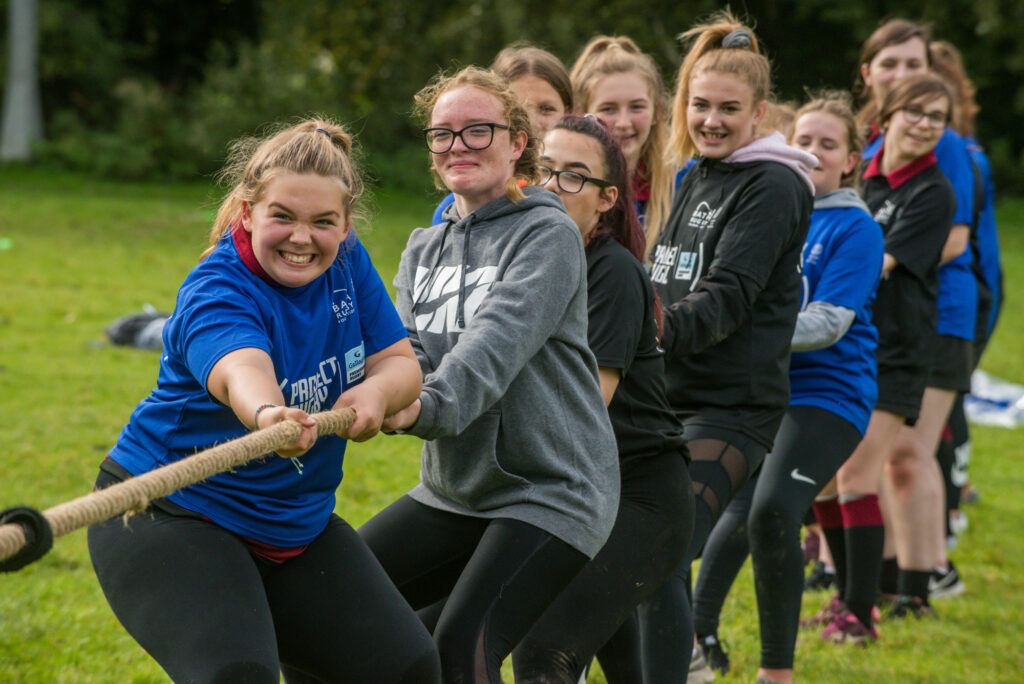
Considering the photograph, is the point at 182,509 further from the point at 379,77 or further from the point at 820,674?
the point at 379,77

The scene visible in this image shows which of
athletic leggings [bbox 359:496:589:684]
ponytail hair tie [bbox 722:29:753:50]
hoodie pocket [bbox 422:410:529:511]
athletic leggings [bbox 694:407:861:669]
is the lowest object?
athletic leggings [bbox 694:407:861:669]

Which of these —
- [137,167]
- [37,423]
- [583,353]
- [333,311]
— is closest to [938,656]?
[583,353]

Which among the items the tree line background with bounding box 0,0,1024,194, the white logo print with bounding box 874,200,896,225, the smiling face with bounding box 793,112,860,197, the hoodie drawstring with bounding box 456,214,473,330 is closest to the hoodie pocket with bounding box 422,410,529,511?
the hoodie drawstring with bounding box 456,214,473,330

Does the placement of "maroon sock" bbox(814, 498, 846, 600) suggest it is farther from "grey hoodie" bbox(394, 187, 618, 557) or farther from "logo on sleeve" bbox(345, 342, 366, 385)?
"logo on sleeve" bbox(345, 342, 366, 385)

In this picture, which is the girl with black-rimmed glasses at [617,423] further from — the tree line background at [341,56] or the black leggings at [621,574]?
the tree line background at [341,56]

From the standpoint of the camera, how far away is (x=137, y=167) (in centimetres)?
2562

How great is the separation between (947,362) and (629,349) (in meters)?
3.32

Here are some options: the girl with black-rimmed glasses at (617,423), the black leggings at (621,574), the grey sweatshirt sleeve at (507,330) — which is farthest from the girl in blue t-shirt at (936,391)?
the grey sweatshirt sleeve at (507,330)

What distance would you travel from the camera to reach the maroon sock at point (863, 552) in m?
5.64

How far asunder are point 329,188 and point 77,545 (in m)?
3.95

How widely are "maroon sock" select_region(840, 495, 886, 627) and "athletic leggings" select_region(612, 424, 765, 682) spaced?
1.47 m

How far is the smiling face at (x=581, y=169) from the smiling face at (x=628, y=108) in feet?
3.27

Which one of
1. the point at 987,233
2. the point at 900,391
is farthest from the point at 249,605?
the point at 987,233

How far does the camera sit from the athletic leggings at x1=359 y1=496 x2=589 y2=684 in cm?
326
